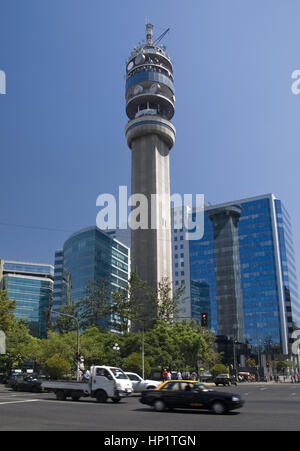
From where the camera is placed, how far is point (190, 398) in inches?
749

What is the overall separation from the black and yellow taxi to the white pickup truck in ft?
15.1

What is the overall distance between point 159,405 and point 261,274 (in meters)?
119

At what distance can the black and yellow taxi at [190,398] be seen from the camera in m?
18.2

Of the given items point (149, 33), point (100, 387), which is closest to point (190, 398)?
point (100, 387)

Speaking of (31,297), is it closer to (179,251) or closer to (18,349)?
(179,251)

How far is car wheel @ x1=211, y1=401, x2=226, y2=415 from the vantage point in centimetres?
1819

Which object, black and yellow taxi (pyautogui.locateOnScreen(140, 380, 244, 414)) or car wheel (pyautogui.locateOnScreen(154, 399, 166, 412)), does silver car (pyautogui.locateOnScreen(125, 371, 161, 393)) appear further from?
car wheel (pyautogui.locateOnScreen(154, 399, 166, 412))

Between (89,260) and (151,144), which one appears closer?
(151,144)

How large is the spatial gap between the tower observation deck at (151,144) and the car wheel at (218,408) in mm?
66994

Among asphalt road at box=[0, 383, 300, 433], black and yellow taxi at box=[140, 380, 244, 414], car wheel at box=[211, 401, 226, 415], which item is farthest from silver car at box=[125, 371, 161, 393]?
car wheel at box=[211, 401, 226, 415]

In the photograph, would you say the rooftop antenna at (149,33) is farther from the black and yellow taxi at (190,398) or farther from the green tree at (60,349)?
the black and yellow taxi at (190,398)

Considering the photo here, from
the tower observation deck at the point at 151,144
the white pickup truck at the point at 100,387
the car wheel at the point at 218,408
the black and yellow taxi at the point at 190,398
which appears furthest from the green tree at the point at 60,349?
the tower observation deck at the point at 151,144
